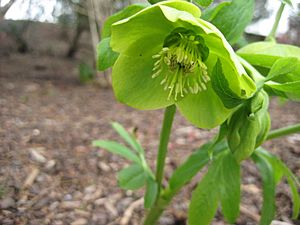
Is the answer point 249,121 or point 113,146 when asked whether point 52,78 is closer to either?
point 113,146

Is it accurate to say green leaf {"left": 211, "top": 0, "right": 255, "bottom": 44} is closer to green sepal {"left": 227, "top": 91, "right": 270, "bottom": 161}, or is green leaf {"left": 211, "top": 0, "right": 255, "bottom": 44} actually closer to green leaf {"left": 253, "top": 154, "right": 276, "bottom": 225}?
green sepal {"left": 227, "top": 91, "right": 270, "bottom": 161}

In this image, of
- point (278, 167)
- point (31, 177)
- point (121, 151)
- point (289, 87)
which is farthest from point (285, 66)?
point (31, 177)

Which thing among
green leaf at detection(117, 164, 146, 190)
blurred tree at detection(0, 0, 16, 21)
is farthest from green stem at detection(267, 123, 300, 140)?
blurred tree at detection(0, 0, 16, 21)

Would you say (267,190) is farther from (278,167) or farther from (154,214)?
(154,214)

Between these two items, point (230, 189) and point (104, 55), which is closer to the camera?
point (104, 55)

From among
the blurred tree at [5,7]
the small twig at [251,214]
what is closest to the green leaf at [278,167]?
the small twig at [251,214]

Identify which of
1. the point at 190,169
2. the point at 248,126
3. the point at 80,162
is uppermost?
the point at 248,126

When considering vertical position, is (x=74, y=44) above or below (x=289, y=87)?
below

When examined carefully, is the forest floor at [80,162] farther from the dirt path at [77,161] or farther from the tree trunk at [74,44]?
the tree trunk at [74,44]

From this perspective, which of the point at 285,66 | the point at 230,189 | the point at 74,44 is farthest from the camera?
the point at 74,44
